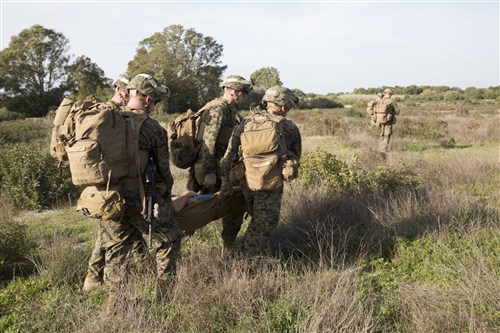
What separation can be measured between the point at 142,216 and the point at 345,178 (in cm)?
381

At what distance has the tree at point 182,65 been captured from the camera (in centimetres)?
3291

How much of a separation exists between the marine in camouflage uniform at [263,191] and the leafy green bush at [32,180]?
4.00 meters

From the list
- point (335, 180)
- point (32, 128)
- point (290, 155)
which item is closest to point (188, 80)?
point (32, 128)

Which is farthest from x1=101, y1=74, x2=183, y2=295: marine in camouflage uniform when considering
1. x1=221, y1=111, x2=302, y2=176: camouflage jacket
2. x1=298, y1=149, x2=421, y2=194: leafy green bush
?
x1=298, y1=149, x2=421, y2=194: leafy green bush

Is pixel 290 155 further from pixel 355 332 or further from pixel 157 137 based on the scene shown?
pixel 355 332

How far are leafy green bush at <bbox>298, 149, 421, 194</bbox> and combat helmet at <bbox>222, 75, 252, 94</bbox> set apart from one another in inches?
98.5

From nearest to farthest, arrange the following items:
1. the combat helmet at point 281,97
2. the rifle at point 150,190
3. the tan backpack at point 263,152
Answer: the rifle at point 150,190
the tan backpack at point 263,152
the combat helmet at point 281,97

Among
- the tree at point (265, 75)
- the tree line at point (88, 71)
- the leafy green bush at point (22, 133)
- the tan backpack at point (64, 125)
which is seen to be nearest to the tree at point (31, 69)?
the tree line at point (88, 71)

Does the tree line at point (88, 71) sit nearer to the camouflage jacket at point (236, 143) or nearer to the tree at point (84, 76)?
the tree at point (84, 76)

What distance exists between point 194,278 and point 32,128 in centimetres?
1452

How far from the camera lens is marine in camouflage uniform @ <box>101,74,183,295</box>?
123 inches

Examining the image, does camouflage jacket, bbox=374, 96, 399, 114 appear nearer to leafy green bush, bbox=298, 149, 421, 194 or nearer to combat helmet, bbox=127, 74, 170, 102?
leafy green bush, bbox=298, 149, 421, 194

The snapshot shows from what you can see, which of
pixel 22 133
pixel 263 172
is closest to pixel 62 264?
pixel 263 172

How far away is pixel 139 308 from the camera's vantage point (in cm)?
283
